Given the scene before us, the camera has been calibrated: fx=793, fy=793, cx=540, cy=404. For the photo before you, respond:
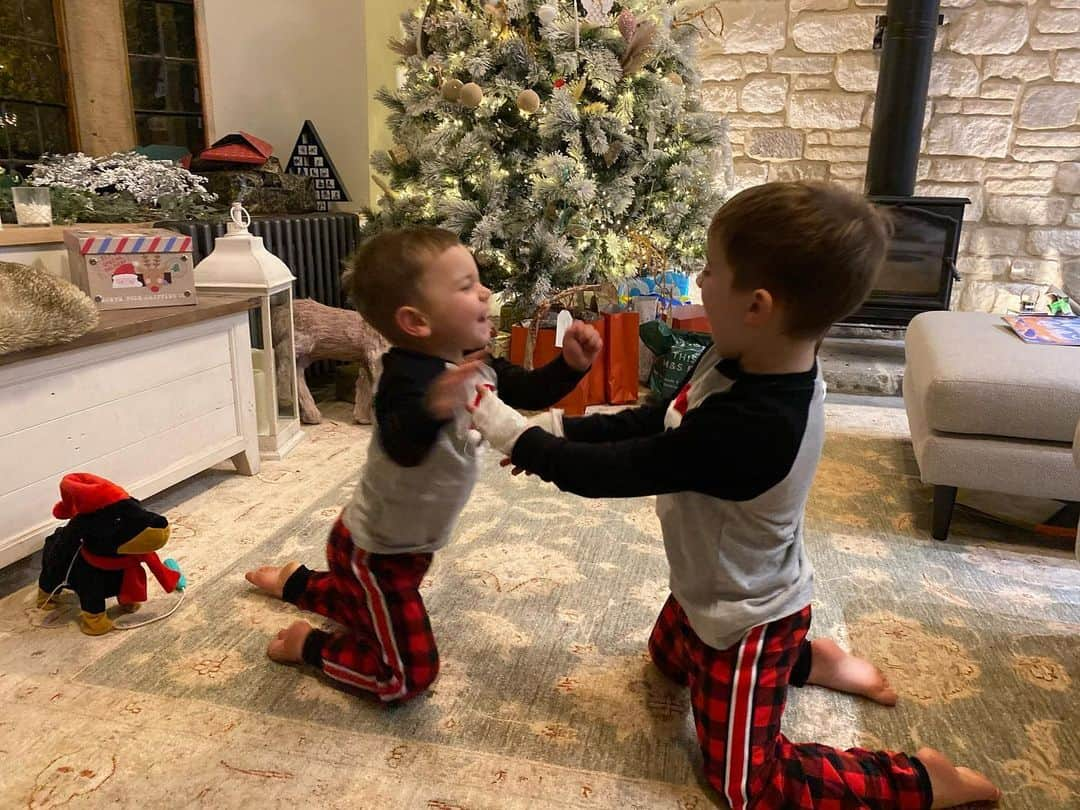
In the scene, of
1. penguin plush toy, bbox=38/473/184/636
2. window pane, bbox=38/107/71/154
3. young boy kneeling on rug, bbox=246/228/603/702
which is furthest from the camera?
window pane, bbox=38/107/71/154

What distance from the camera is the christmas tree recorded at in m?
2.82

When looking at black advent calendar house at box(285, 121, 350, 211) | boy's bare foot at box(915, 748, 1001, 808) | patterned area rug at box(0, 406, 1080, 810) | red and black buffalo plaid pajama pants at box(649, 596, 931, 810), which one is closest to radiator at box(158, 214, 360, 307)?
black advent calendar house at box(285, 121, 350, 211)

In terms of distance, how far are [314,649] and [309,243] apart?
2179 millimetres

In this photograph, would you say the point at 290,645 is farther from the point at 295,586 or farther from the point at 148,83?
the point at 148,83

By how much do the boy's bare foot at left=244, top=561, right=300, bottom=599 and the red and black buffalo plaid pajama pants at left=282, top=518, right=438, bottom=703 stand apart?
291 millimetres

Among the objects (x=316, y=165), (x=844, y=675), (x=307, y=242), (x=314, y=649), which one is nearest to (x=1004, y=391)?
(x=844, y=675)

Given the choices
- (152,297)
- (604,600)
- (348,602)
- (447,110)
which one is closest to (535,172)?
(447,110)

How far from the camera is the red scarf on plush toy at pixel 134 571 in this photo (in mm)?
1557

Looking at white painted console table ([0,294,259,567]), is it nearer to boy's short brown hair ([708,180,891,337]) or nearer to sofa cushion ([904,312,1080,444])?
boy's short brown hair ([708,180,891,337])

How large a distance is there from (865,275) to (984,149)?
11.1 ft

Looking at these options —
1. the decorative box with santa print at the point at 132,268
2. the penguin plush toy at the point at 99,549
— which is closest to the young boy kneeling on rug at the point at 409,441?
the penguin plush toy at the point at 99,549

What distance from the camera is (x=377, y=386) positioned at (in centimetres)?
122

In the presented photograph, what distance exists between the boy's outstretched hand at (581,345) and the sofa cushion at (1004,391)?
1.14 meters

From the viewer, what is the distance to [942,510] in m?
2.04
